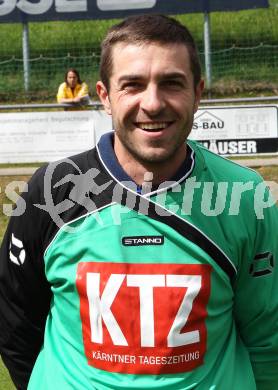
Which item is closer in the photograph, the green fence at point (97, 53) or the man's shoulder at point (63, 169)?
the man's shoulder at point (63, 169)

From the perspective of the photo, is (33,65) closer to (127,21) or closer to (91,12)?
(91,12)

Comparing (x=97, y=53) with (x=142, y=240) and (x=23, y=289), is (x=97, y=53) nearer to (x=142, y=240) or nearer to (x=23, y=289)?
(x=23, y=289)

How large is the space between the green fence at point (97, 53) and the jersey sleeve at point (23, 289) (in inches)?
695

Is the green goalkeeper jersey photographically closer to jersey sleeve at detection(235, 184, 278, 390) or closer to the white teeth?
jersey sleeve at detection(235, 184, 278, 390)

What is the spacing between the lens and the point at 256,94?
20.8 meters

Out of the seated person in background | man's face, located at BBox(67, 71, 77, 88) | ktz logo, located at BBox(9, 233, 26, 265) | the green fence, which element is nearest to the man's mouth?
ktz logo, located at BBox(9, 233, 26, 265)

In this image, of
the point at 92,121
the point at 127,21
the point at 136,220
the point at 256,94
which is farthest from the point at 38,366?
the point at 256,94

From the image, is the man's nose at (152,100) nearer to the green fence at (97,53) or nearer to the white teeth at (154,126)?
the white teeth at (154,126)

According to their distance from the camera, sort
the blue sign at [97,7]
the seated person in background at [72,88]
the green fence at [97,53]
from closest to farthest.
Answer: the seated person in background at [72,88]
the blue sign at [97,7]
the green fence at [97,53]

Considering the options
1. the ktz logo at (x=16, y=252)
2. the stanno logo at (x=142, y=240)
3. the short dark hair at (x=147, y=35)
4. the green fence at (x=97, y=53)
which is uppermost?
the short dark hair at (x=147, y=35)

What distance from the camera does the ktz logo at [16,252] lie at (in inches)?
102

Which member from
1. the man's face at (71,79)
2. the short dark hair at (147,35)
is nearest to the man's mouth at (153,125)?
the short dark hair at (147,35)

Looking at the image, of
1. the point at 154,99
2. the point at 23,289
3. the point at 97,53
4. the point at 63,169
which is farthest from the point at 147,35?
the point at 97,53

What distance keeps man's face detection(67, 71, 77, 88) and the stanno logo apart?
40.9 ft
